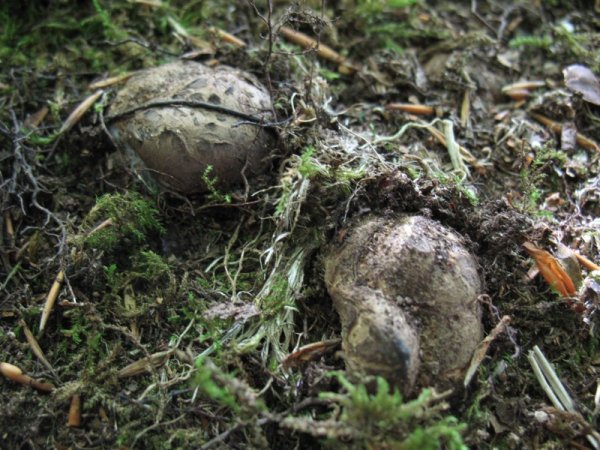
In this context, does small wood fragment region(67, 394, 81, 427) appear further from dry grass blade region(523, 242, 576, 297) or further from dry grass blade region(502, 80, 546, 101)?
dry grass blade region(502, 80, 546, 101)

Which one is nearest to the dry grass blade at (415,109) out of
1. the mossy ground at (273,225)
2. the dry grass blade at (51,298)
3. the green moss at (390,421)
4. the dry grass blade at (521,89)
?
the mossy ground at (273,225)

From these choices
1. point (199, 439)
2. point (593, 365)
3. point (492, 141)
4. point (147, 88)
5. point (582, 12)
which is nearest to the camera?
point (199, 439)

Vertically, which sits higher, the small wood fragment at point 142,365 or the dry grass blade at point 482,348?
the dry grass blade at point 482,348

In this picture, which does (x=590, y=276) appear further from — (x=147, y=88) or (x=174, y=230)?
(x=147, y=88)

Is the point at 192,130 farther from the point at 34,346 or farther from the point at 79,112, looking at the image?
the point at 34,346

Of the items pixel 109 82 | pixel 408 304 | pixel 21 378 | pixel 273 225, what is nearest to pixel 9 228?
pixel 21 378

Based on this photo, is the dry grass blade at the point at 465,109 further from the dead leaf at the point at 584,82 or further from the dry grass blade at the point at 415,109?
the dead leaf at the point at 584,82

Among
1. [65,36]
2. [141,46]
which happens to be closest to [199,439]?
[141,46]
